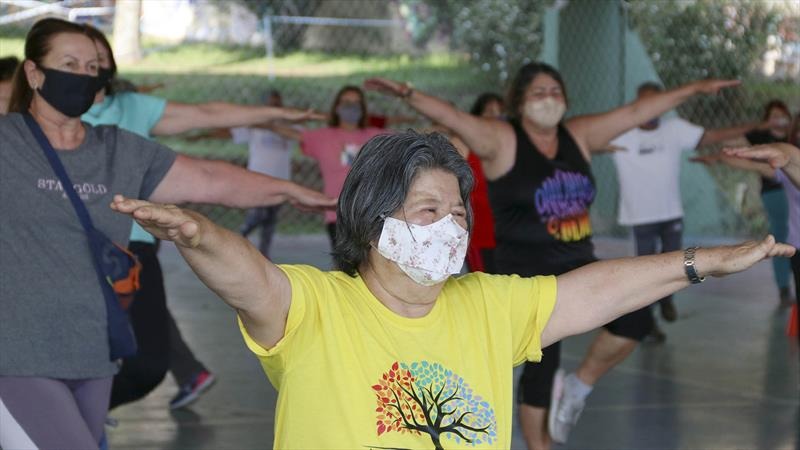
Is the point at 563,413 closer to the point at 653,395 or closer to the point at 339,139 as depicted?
the point at 653,395

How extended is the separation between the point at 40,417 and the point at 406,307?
1.25m

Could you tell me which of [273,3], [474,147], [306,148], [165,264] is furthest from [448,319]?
[273,3]

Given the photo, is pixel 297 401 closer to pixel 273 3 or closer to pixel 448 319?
pixel 448 319

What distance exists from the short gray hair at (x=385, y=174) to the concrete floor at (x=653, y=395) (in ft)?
10.7

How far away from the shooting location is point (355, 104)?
938 cm

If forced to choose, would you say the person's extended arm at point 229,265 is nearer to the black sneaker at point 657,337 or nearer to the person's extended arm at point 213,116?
the person's extended arm at point 213,116

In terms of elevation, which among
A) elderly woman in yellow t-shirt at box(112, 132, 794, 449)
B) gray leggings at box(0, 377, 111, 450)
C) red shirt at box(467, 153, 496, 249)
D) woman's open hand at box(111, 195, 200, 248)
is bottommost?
red shirt at box(467, 153, 496, 249)

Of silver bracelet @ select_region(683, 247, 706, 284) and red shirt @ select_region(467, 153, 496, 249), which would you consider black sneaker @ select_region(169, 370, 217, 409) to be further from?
silver bracelet @ select_region(683, 247, 706, 284)

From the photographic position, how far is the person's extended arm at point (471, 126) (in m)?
5.49

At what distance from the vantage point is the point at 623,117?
611 centimetres

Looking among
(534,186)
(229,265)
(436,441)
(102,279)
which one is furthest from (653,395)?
(229,265)

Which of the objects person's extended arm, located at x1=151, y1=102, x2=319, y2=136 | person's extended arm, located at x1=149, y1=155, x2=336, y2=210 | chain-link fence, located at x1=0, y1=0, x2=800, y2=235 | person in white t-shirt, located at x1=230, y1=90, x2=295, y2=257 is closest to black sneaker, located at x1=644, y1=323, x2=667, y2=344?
person's extended arm, located at x1=151, y1=102, x2=319, y2=136

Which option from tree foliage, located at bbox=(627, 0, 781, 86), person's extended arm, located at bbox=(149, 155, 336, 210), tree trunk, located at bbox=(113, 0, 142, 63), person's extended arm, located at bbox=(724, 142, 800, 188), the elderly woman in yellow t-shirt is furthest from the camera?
tree trunk, located at bbox=(113, 0, 142, 63)

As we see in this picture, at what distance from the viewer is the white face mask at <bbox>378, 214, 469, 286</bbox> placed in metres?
2.81
